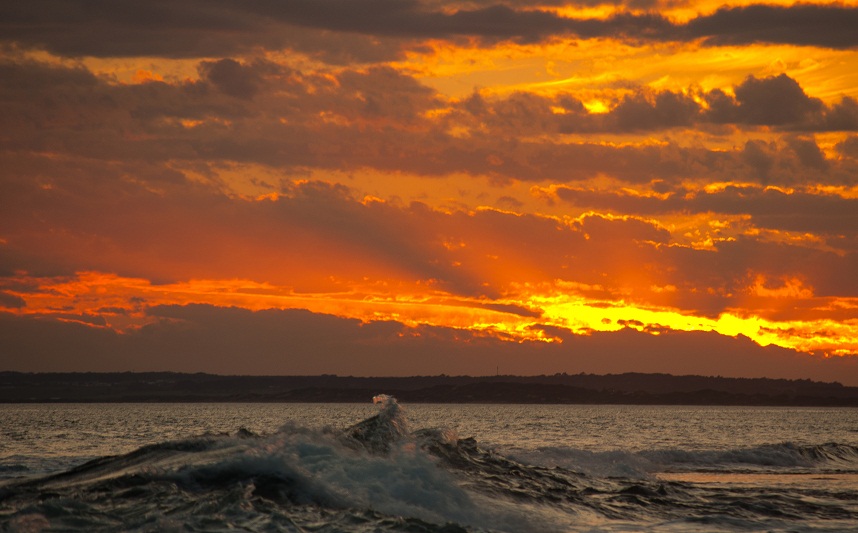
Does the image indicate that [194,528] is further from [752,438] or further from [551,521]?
[752,438]

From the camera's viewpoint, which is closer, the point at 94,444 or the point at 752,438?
the point at 94,444

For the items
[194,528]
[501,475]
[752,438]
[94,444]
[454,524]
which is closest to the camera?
[194,528]

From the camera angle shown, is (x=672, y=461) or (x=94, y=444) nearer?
(x=672, y=461)

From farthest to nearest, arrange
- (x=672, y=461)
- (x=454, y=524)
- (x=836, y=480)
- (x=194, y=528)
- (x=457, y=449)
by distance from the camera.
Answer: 1. (x=672, y=461)
2. (x=836, y=480)
3. (x=457, y=449)
4. (x=454, y=524)
5. (x=194, y=528)

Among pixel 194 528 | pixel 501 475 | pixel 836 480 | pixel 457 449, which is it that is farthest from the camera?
pixel 836 480

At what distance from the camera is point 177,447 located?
83.5ft

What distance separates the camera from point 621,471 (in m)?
37.2

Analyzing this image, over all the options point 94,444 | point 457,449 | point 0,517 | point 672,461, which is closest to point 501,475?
point 457,449

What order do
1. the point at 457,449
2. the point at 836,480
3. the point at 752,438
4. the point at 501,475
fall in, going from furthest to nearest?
1. the point at 752,438
2. the point at 836,480
3. the point at 457,449
4. the point at 501,475

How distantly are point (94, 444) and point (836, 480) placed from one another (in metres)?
42.5

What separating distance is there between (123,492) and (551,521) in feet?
32.1

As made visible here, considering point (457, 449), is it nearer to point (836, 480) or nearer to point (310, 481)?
point (310, 481)

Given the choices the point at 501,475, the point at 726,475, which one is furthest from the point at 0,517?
the point at 726,475

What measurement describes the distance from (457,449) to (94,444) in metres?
32.3
